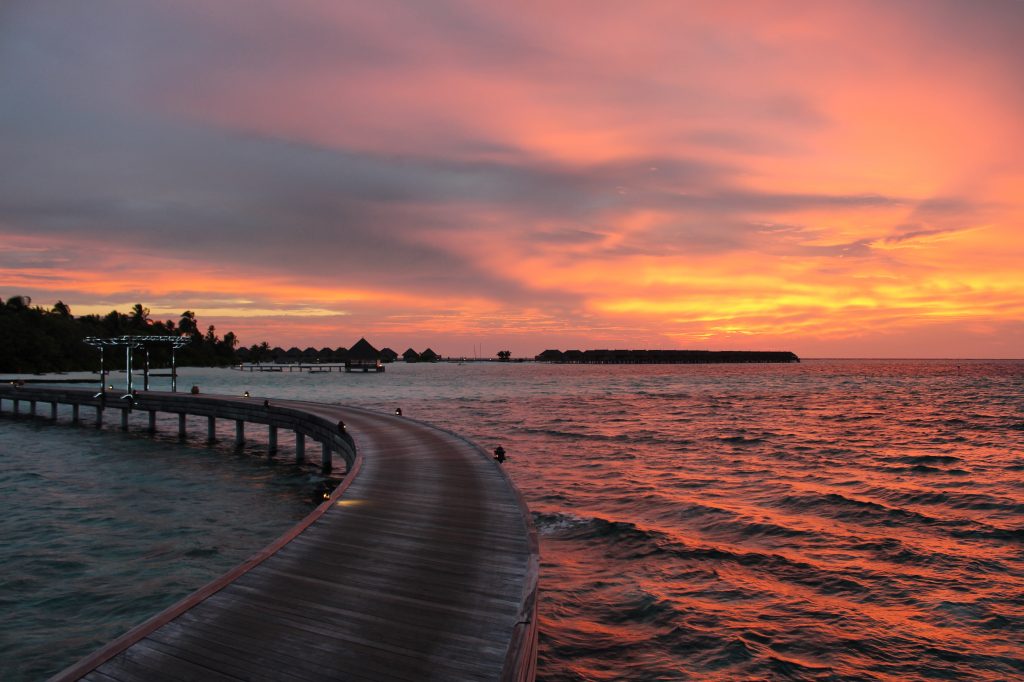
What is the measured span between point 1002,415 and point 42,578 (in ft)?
223

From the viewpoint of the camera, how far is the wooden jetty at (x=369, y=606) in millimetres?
6117

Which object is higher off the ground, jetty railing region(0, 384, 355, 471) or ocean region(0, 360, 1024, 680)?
jetty railing region(0, 384, 355, 471)

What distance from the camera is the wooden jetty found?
6.12 m

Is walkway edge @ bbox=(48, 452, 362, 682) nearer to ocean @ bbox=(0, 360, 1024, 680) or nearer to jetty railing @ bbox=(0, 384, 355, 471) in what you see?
ocean @ bbox=(0, 360, 1024, 680)

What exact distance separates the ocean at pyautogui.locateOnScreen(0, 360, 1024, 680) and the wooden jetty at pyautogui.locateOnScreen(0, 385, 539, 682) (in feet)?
7.29

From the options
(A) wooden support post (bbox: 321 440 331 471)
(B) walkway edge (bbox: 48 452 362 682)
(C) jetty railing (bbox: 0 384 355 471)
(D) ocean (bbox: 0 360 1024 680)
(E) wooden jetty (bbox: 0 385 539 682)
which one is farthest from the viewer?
(A) wooden support post (bbox: 321 440 331 471)

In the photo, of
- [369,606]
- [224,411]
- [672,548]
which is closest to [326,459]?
[224,411]

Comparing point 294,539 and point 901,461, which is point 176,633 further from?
point 901,461

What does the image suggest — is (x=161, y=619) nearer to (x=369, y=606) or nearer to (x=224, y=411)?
(x=369, y=606)

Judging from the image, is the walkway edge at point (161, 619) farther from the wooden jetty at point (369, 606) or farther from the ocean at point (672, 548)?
the ocean at point (672, 548)

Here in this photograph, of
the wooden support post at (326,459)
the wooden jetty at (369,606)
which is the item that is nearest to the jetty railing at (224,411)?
the wooden support post at (326,459)

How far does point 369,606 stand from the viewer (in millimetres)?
7590

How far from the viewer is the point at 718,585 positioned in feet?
42.0

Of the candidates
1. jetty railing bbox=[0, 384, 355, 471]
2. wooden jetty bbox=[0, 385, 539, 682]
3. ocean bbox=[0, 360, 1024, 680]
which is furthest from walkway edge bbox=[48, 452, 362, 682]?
jetty railing bbox=[0, 384, 355, 471]
